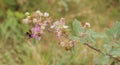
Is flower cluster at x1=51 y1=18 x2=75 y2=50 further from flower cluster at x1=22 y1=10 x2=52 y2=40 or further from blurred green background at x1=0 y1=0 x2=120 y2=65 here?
blurred green background at x1=0 y1=0 x2=120 y2=65

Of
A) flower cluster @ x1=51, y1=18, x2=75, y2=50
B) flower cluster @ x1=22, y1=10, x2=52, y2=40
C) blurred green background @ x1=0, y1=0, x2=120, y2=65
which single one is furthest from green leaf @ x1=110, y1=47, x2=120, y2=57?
blurred green background @ x1=0, y1=0, x2=120, y2=65

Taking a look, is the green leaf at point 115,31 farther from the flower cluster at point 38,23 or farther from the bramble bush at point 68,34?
the flower cluster at point 38,23

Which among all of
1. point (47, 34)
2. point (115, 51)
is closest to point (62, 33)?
point (115, 51)

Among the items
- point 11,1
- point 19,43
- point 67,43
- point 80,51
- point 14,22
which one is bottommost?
point 67,43

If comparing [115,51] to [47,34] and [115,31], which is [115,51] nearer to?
[115,31]

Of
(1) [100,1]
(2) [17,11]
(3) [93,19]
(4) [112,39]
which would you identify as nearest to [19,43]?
(2) [17,11]

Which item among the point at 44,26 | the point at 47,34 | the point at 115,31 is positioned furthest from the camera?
the point at 47,34

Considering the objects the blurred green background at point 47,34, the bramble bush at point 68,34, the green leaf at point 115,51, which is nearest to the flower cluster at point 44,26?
the bramble bush at point 68,34

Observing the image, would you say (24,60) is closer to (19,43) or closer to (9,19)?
(19,43)
